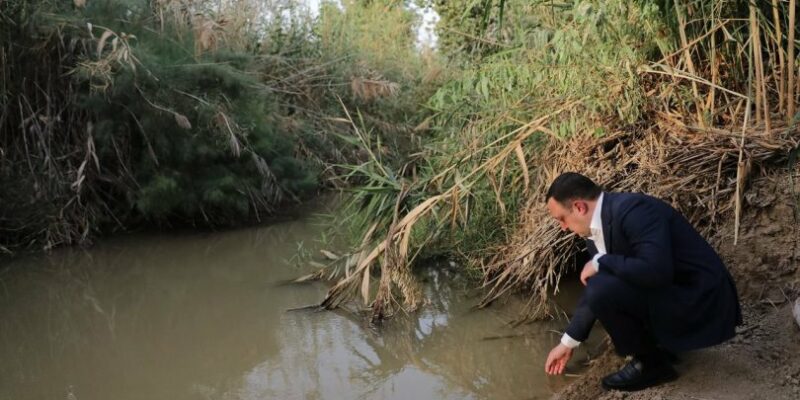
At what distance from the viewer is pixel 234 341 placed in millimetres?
4945

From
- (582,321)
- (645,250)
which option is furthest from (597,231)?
(582,321)

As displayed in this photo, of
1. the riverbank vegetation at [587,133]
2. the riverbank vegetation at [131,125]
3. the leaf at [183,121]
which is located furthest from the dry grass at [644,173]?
the leaf at [183,121]

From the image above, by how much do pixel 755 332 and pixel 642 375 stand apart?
2.24 ft

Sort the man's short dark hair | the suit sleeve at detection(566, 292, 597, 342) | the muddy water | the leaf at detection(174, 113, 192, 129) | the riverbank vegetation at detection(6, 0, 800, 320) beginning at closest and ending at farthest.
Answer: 1. the man's short dark hair
2. the suit sleeve at detection(566, 292, 597, 342)
3. the muddy water
4. the riverbank vegetation at detection(6, 0, 800, 320)
5. the leaf at detection(174, 113, 192, 129)

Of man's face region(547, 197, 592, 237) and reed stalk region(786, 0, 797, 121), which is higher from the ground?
reed stalk region(786, 0, 797, 121)

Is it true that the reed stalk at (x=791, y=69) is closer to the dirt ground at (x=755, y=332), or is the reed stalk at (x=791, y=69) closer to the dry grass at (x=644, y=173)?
the dry grass at (x=644, y=173)

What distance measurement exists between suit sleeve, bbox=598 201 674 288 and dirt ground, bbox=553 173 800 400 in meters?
0.64

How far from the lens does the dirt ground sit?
3299mm

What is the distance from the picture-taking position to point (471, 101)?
19.6 ft

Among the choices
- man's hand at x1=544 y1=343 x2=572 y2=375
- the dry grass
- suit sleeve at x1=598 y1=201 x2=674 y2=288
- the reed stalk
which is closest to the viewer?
suit sleeve at x1=598 y1=201 x2=674 y2=288

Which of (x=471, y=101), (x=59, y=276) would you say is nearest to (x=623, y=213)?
(x=471, y=101)

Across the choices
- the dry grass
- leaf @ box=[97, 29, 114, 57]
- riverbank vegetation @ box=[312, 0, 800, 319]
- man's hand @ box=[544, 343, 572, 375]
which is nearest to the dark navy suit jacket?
man's hand @ box=[544, 343, 572, 375]

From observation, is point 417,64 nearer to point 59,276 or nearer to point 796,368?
point 59,276

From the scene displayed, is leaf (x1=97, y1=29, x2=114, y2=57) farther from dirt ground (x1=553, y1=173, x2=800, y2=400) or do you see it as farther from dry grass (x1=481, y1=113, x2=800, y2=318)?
dirt ground (x1=553, y1=173, x2=800, y2=400)
